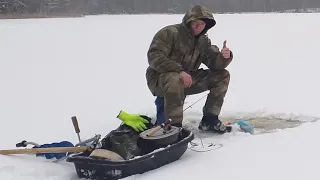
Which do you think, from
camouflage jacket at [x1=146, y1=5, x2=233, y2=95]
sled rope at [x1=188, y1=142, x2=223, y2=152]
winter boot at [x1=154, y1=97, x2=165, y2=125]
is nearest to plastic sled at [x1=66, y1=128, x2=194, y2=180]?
sled rope at [x1=188, y1=142, x2=223, y2=152]

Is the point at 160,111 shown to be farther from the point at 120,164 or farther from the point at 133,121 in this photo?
the point at 120,164

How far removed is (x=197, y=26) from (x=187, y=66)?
430mm

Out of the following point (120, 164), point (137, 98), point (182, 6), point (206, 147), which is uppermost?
point (120, 164)

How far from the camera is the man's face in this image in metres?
4.23

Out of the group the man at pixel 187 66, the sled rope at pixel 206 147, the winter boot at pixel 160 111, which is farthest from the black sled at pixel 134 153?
the winter boot at pixel 160 111

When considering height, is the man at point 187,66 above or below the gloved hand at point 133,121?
above

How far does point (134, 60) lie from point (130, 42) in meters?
3.71

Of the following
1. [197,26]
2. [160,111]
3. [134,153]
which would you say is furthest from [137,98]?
[134,153]

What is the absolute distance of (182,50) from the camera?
4.34 metres

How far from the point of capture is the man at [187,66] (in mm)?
4031

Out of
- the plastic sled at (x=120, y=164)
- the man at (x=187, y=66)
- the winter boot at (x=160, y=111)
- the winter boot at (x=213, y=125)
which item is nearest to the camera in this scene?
the plastic sled at (x=120, y=164)

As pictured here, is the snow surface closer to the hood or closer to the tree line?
the hood

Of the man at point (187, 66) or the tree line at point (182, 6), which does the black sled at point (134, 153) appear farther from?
the tree line at point (182, 6)

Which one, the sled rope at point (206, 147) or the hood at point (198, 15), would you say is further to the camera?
the hood at point (198, 15)
